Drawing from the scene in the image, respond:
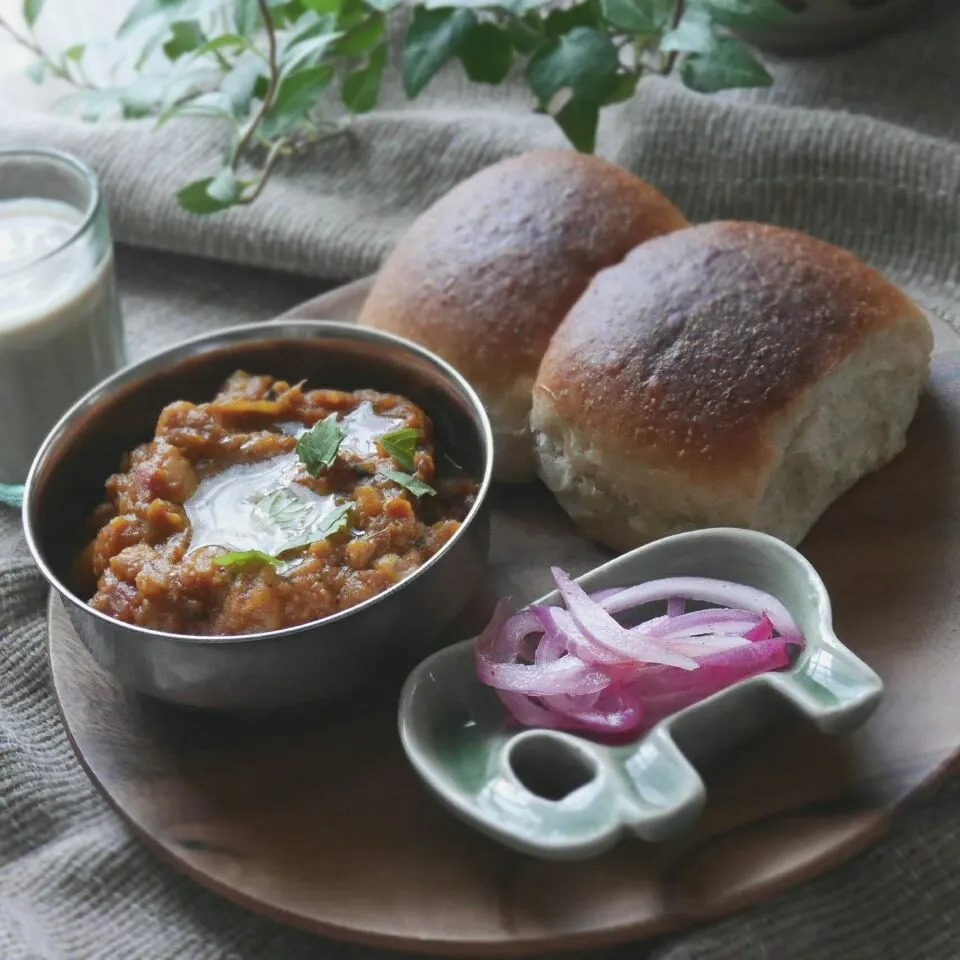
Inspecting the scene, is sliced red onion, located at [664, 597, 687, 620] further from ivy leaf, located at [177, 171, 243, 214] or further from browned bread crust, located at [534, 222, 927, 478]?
ivy leaf, located at [177, 171, 243, 214]

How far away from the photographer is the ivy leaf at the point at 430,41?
2.94 meters

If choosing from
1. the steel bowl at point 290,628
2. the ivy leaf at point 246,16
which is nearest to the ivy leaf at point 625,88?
the ivy leaf at point 246,16

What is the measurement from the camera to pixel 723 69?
2.84 metres

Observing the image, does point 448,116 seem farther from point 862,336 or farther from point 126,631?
point 126,631

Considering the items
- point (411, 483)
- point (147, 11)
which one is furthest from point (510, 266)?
point (147, 11)

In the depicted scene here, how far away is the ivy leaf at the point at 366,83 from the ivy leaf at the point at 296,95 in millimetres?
141

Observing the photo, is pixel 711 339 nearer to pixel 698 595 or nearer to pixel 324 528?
pixel 698 595

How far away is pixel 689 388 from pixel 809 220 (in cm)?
104

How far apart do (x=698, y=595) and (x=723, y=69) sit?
146 cm

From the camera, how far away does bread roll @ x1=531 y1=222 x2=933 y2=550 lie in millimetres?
2115

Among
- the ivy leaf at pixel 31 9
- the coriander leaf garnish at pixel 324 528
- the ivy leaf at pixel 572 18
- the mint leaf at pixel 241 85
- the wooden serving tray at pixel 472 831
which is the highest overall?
the ivy leaf at pixel 572 18

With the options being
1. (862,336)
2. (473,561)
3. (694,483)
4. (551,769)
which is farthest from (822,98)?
(551,769)

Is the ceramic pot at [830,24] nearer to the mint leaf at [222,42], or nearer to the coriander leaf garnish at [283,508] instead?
the mint leaf at [222,42]

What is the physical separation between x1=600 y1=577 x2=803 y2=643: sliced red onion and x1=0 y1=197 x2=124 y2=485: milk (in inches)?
54.3
